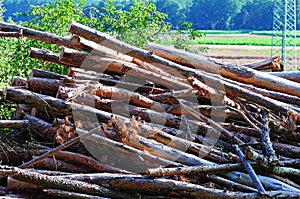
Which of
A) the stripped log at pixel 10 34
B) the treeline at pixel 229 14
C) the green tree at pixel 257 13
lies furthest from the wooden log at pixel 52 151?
the green tree at pixel 257 13

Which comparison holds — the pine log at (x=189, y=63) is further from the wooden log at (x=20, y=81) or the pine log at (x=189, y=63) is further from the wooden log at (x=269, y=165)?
the wooden log at (x=269, y=165)

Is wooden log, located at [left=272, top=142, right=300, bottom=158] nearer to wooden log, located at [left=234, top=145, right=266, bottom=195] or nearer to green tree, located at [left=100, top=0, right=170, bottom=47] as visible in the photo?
wooden log, located at [left=234, top=145, right=266, bottom=195]

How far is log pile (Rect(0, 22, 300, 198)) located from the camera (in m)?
3.08

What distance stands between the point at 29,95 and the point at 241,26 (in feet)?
130

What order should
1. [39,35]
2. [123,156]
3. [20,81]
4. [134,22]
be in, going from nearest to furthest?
1. [123,156]
2. [20,81]
3. [39,35]
4. [134,22]

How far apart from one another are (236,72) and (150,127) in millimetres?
896

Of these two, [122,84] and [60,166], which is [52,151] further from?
[122,84]

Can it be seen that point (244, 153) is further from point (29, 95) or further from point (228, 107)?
point (29, 95)

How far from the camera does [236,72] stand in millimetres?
3922

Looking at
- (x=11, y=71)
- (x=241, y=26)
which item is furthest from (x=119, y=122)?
(x=241, y=26)

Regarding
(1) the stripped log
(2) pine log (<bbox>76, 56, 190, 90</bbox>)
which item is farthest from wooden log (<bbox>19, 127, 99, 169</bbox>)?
(1) the stripped log

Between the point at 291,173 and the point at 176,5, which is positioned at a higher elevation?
the point at 176,5

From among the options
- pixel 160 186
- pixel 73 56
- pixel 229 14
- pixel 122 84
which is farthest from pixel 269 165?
pixel 229 14

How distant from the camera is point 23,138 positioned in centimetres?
387
